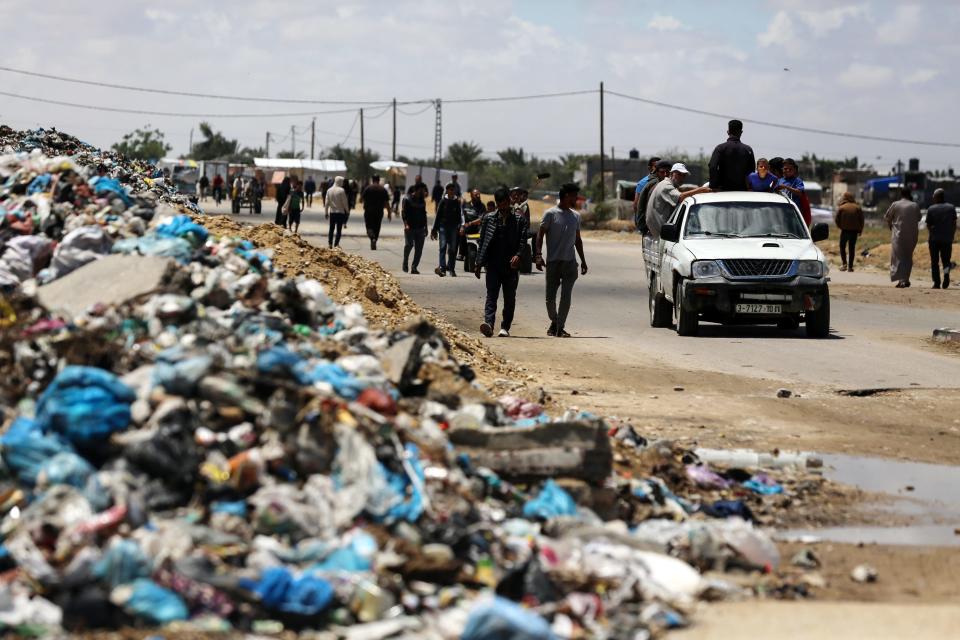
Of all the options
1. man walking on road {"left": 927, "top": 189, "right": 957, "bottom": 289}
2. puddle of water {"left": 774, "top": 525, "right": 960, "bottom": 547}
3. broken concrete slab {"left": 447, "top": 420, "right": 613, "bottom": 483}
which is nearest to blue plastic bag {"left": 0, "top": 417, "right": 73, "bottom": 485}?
broken concrete slab {"left": 447, "top": 420, "right": 613, "bottom": 483}

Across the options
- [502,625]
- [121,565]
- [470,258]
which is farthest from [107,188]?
[470,258]

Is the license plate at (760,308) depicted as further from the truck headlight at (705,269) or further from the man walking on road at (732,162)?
the man walking on road at (732,162)

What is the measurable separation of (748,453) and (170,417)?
14.4 ft

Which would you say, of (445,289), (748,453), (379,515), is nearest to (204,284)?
(379,515)

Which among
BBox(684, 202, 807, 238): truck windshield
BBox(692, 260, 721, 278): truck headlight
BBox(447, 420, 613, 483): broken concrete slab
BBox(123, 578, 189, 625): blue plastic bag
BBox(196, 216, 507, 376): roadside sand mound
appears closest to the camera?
BBox(123, 578, 189, 625): blue plastic bag

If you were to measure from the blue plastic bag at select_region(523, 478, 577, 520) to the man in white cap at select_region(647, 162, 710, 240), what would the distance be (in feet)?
40.8

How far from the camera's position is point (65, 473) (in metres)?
6.41

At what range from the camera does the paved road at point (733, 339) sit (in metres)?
14.2

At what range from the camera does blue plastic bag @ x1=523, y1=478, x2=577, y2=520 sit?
7.16 m

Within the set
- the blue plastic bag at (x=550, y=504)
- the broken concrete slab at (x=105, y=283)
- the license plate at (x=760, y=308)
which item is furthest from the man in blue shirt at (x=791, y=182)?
the blue plastic bag at (x=550, y=504)

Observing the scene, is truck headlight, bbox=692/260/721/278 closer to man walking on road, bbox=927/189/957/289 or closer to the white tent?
man walking on road, bbox=927/189/957/289

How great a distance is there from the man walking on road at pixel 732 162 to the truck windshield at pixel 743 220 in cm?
133

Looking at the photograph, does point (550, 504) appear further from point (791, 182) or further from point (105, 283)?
point (791, 182)

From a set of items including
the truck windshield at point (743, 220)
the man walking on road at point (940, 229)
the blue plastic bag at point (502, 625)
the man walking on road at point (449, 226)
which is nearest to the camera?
the blue plastic bag at point (502, 625)
